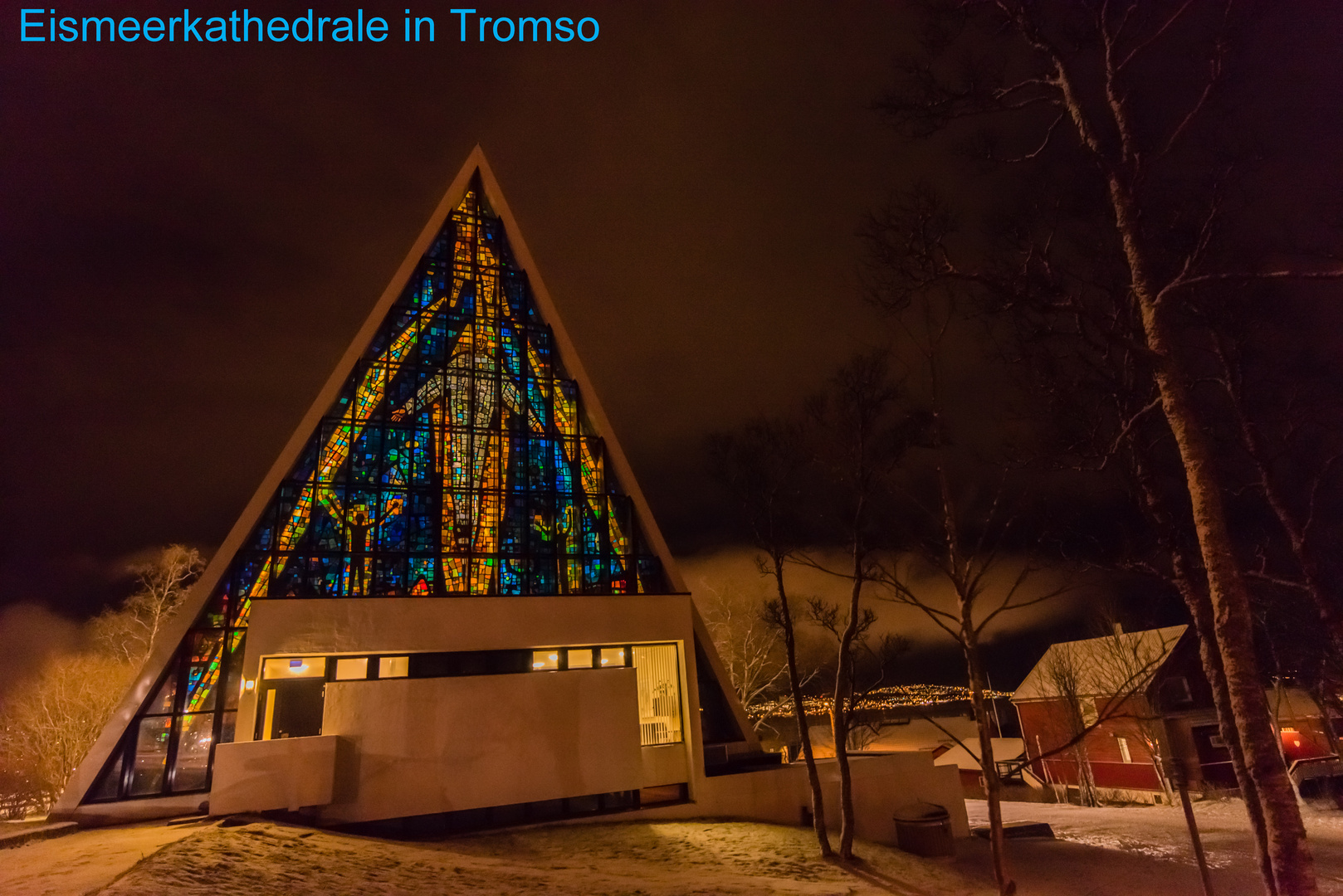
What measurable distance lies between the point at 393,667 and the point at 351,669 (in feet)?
2.15

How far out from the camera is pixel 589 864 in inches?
347

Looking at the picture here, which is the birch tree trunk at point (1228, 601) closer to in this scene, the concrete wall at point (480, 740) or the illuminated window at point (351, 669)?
the concrete wall at point (480, 740)

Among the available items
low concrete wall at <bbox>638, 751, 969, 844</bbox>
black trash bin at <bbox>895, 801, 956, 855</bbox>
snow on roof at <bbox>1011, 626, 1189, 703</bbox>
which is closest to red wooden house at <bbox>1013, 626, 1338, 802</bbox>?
snow on roof at <bbox>1011, 626, 1189, 703</bbox>

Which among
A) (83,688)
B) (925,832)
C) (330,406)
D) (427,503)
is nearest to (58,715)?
(83,688)

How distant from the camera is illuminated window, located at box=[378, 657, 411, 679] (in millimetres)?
11805

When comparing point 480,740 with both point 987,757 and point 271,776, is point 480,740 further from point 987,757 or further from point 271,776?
point 987,757

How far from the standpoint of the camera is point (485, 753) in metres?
10.8

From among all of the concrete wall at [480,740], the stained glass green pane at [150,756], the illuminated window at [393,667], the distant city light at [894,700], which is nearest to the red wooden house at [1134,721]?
the distant city light at [894,700]

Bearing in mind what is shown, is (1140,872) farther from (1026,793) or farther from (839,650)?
(1026,793)

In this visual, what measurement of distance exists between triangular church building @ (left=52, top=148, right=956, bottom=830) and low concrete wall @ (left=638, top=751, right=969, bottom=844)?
8cm

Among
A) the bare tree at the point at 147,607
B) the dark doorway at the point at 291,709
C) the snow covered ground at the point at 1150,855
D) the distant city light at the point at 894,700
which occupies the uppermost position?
the bare tree at the point at 147,607

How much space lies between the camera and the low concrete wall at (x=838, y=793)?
12.3 metres

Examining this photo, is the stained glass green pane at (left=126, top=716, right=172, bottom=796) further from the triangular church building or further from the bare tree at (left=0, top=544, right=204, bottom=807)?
the bare tree at (left=0, top=544, right=204, bottom=807)

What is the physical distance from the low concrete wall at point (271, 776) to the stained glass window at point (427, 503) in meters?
2.66
